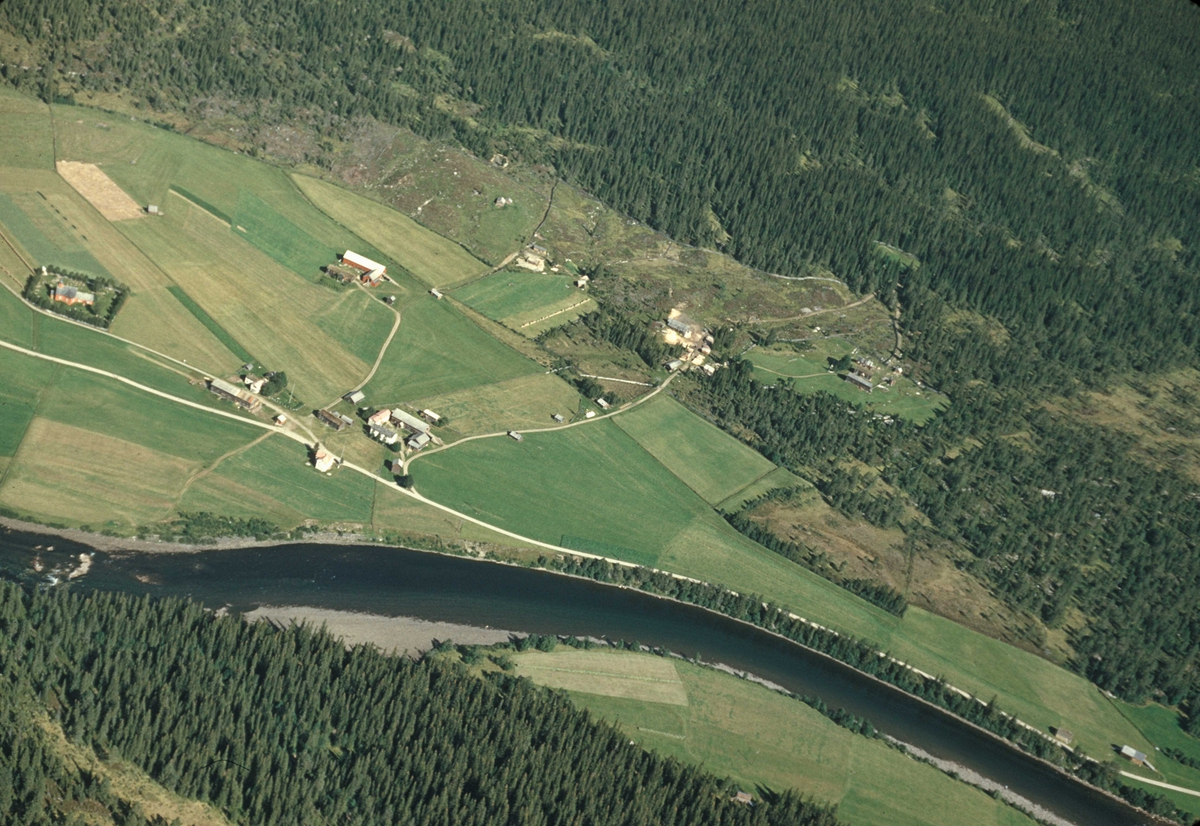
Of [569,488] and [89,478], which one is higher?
[89,478]

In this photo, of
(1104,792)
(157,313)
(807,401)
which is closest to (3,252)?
(157,313)

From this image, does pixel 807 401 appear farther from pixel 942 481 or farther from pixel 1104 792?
pixel 1104 792

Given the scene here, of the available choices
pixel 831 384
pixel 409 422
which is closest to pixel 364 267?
pixel 409 422

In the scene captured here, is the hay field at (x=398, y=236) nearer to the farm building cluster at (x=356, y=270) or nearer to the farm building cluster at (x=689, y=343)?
the farm building cluster at (x=356, y=270)

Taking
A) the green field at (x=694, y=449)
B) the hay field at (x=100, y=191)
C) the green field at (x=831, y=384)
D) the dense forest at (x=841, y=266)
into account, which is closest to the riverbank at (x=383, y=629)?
the green field at (x=694, y=449)

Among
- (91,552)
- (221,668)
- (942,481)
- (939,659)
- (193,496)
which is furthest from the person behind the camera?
(942,481)

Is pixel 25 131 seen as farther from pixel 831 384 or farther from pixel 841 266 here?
pixel 841 266
